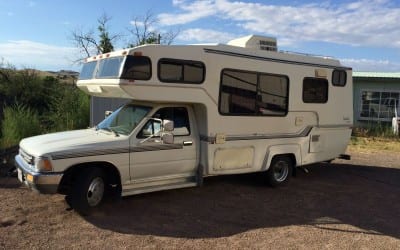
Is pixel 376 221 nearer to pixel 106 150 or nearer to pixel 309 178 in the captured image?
pixel 309 178

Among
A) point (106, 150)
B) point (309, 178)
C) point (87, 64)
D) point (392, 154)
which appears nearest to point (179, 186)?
point (106, 150)

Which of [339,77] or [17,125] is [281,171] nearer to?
[339,77]

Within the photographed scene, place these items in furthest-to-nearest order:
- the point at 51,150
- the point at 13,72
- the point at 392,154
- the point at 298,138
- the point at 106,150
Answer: the point at 13,72 → the point at 392,154 → the point at 298,138 → the point at 106,150 → the point at 51,150

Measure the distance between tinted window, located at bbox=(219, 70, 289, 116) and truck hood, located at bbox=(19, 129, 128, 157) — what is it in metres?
2.09

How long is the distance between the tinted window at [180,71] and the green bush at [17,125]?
6.08m

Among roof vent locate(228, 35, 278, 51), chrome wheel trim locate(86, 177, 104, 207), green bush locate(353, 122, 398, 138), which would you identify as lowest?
chrome wheel trim locate(86, 177, 104, 207)

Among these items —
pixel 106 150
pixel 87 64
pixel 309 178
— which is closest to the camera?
pixel 106 150

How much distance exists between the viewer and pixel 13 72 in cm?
2139

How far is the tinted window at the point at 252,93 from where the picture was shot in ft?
27.2

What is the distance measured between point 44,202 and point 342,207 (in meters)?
4.96

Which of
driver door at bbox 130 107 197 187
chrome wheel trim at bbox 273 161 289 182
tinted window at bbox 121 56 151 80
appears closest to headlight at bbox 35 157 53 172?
driver door at bbox 130 107 197 187

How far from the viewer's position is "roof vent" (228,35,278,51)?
898 centimetres

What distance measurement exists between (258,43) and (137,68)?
3014 mm

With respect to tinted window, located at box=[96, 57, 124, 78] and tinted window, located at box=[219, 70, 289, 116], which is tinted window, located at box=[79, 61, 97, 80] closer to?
tinted window, located at box=[96, 57, 124, 78]
